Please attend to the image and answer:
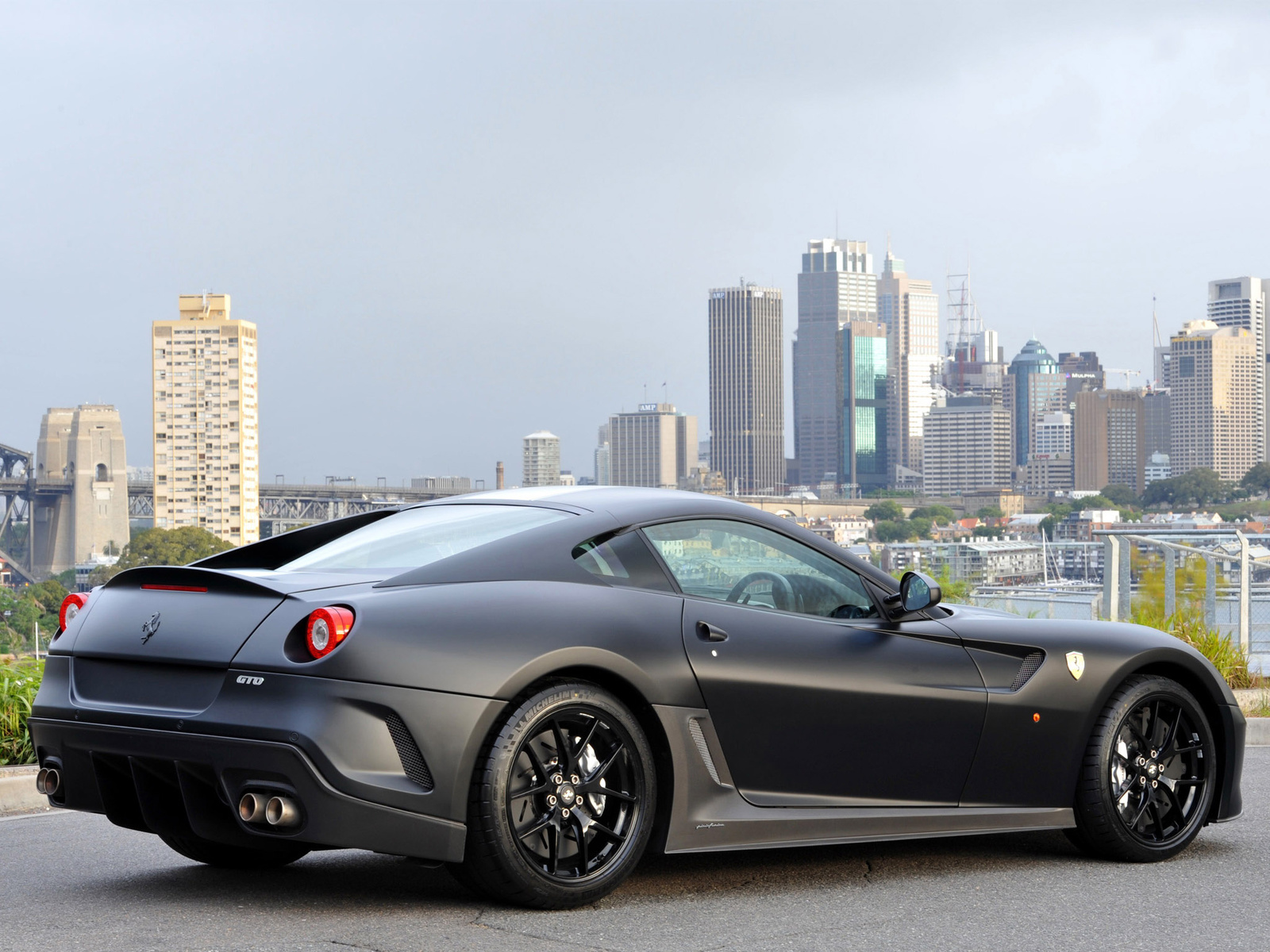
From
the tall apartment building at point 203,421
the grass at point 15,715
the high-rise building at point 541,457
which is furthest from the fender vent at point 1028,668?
the tall apartment building at point 203,421

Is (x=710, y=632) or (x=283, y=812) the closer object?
(x=283, y=812)

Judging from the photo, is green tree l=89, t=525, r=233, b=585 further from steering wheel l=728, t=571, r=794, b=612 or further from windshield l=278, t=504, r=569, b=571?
steering wheel l=728, t=571, r=794, b=612

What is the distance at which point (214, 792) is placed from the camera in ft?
12.8

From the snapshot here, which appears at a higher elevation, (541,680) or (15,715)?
(541,680)

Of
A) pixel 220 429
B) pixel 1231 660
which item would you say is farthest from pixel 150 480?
pixel 1231 660

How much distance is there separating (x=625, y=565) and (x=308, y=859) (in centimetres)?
170

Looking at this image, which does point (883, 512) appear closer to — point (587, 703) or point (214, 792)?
point (587, 703)

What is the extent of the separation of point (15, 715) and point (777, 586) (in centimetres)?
499

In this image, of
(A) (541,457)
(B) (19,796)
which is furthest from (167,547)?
(B) (19,796)

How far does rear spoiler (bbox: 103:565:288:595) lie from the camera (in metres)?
4.05

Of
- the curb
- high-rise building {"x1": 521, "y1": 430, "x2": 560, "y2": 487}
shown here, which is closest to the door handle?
the curb

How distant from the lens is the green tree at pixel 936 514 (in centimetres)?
17212

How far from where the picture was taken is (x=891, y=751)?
477 centimetres

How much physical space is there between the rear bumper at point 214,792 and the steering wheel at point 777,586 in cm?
133
